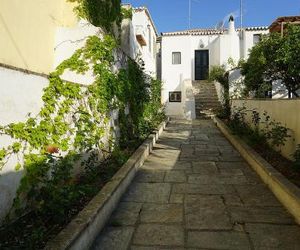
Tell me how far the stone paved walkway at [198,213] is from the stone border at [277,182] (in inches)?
4.2

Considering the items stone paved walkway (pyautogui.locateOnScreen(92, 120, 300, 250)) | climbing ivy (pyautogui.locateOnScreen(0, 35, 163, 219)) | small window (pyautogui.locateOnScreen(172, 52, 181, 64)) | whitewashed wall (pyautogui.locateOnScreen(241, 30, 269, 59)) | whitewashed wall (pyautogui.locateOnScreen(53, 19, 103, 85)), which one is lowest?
stone paved walkway (pyautogui.locateOnScreen(92, 120, 300, 250))

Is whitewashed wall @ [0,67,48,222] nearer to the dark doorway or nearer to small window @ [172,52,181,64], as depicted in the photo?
small window @ [172,52,181,64]

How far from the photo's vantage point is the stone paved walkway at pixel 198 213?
13.2ft

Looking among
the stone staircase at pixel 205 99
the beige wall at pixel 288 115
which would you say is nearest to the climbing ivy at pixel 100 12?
the beige wall at pixel 288 115

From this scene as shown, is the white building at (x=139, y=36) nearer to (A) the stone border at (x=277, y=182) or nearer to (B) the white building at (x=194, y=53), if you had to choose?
(B) the white building at (x=194, y=53)

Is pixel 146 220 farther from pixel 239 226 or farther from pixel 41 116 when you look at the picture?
pixel 41 116

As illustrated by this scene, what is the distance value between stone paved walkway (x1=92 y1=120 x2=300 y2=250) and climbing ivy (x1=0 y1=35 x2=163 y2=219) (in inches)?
33.7

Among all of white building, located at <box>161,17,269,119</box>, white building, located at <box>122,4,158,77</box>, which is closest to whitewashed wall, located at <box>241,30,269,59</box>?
white building, located at <box>161,17,269,119</box>

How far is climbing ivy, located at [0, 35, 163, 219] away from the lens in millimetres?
4129

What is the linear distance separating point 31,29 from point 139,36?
44.6 feet

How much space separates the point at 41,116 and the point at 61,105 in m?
0.69

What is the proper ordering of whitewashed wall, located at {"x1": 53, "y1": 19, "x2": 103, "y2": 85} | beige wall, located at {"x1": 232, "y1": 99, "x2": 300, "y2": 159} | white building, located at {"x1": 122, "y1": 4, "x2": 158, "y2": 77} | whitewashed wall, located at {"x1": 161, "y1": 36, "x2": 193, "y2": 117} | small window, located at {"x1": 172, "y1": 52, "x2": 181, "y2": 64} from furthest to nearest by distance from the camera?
1. small window, located at {"x1": 172, "y1": 52, "x2": 181, "y2": 64}
2. whitewashed wall, located at {"x1": 161, "y1": 36, "x2": 193, "y2": 117}
3. white building, located at {"x1": 122, "y1": 4, "x2": 158, "y2": 77}
4. whitewashed wall, located at {"x1": 53, "y1": 19, "x2": 103, "y2": 85}
5. beige wall, located at {"x1": 232, "y1": 99, "x2": 300, "y2": 159}

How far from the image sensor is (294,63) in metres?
12.6

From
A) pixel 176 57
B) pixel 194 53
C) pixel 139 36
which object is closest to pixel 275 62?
pixel 139 36
